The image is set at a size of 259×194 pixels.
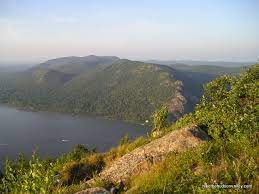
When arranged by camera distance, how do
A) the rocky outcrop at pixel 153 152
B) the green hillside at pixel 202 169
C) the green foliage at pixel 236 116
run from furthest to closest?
the rocky outcrop at pixel 153 152 → the green foliage at pixel 236 116 → the green hillside at pixel 202 169

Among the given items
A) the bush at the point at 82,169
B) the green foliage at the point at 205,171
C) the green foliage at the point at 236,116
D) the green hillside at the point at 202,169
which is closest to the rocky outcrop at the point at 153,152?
the green hillside at the point at 202,169

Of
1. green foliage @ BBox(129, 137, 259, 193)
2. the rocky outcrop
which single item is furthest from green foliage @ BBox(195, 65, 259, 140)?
green foliage @ BBox(129, 137, 259, 193)

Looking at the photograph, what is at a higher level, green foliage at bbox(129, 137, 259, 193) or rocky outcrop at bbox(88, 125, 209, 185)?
green foliage at bbox(129, 137, 259, 193)

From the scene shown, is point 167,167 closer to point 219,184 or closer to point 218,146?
point 218,146

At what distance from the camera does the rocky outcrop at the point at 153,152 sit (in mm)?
12203

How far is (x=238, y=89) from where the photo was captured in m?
15.5

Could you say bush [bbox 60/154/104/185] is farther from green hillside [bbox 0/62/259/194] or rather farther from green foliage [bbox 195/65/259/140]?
green foliage [bbox 195/65/259/140]

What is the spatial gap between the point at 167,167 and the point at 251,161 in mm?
2688

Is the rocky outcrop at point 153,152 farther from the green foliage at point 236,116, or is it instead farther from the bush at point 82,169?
the bush at point 82,169

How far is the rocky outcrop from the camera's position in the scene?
12.2 metres

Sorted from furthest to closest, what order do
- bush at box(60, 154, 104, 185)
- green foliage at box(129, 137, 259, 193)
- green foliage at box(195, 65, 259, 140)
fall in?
bush at box(60, 154, 104, 185) → green foliage at box(195, 65, 259, 140) → green foliage at box(129, 137, 259, 193)

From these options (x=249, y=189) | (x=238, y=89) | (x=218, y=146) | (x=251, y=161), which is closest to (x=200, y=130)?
(x=238, y=89)

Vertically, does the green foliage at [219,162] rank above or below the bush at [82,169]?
above

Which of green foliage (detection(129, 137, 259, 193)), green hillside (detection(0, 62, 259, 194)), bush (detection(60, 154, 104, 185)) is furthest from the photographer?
bush (detection(60, 154, 104, 185))
